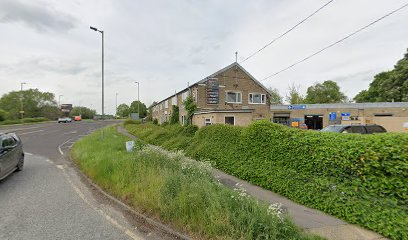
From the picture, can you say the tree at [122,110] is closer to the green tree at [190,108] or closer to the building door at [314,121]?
the green tree at [190,108]

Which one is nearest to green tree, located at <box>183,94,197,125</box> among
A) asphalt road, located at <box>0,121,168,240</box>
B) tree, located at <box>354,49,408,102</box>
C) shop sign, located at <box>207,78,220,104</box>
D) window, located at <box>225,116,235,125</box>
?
shop sign, located at <box>207,78,220,104</box>

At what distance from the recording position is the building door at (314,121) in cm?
3383

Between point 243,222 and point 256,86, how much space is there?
25004mm

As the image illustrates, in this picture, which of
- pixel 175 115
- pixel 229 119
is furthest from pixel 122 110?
pixel 229 119

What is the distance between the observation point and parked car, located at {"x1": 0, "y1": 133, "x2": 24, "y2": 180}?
621 cm

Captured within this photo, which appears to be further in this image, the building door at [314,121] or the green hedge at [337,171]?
the building door at [314,121]

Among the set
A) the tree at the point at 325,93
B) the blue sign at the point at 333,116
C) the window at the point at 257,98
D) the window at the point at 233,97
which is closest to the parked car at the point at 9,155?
the window at the point at 233,97

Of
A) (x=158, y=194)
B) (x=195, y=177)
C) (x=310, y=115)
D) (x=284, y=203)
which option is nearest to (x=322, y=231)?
(x=284, y=203)

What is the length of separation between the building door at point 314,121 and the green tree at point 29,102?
74361 mm

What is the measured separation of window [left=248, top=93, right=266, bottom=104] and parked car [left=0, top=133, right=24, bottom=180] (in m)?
22.5

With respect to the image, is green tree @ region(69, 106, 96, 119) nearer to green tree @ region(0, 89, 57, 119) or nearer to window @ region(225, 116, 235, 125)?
green tree @ region(0, 89, 57, 119)

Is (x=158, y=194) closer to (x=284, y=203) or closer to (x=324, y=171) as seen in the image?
(x=284, y=203)

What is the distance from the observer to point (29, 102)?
230 ft

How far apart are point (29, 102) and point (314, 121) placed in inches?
3416
